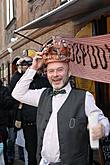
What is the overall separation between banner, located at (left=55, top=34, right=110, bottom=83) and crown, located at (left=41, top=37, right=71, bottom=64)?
58.1 inches

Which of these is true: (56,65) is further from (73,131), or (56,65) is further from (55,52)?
(73,131)

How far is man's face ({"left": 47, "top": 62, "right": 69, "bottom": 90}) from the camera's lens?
349cm

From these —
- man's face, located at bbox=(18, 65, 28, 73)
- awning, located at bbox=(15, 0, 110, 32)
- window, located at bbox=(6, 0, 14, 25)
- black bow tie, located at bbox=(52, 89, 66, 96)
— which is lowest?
black bow tie, located at bbox=(52, 89, 66, 96)

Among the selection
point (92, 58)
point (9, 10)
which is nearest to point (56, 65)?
point (92, 58)

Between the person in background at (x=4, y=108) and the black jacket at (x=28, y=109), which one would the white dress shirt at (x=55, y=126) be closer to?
the person in background at (x=4, y=108)

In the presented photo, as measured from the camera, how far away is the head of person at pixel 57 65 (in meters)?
3.50

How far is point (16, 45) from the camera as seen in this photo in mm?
15977

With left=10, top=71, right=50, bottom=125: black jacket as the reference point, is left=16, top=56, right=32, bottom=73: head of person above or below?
above

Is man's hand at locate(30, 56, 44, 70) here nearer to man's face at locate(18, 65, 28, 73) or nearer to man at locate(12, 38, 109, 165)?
man at locate(12, 38, 109, 165)

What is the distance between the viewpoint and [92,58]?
582cm

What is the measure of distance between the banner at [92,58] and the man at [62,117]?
5.27 feet

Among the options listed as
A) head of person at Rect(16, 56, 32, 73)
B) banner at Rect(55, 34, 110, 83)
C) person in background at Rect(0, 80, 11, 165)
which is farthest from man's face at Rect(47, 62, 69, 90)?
head of person at Rect(16, 56, 32, 73)

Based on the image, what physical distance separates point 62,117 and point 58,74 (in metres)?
0.35

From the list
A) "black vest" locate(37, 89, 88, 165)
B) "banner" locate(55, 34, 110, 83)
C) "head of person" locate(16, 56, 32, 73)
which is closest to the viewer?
"black vest" locate(37, 89, 88, 165)
